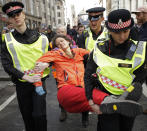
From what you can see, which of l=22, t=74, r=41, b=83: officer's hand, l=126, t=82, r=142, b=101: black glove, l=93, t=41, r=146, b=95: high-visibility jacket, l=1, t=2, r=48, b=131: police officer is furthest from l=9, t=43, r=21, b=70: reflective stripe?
l=126, t=82, r=142, b=101: black glove

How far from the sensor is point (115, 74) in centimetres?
184

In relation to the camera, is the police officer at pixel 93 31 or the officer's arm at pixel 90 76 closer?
the officer's arm at pixel 90 76

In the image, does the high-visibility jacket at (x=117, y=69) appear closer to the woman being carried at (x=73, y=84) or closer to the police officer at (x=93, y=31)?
the woman being carried at (x=73, y=84)

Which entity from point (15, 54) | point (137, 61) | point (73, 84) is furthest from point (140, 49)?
point (15, 54)

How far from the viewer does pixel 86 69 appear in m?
2.11

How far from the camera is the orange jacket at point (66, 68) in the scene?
279 centimetres

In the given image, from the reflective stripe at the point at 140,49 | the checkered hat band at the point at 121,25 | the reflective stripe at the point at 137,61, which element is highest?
the checkered hat band at the point at 121,25

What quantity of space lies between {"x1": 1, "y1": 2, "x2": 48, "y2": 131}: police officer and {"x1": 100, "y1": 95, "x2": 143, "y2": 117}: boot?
41.8 inches

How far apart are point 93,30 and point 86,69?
163cm

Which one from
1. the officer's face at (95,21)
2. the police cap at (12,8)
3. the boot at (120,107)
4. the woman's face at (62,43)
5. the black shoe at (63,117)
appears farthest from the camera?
the black shoe at (63,117)

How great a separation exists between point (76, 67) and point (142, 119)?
71.5 inches

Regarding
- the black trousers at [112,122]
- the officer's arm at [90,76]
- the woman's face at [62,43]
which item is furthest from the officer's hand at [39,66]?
the black trousers at [112,122]

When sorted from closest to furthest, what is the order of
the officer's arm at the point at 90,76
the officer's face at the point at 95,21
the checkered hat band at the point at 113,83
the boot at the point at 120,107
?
1. the boot at the point at 120,107
2. the checkered hat band at the point at 113,83
3. the officer's arm at the point at 90,76
4. the officer's face at the point at 95,21

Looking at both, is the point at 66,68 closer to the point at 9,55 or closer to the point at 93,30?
the point at 9,55
